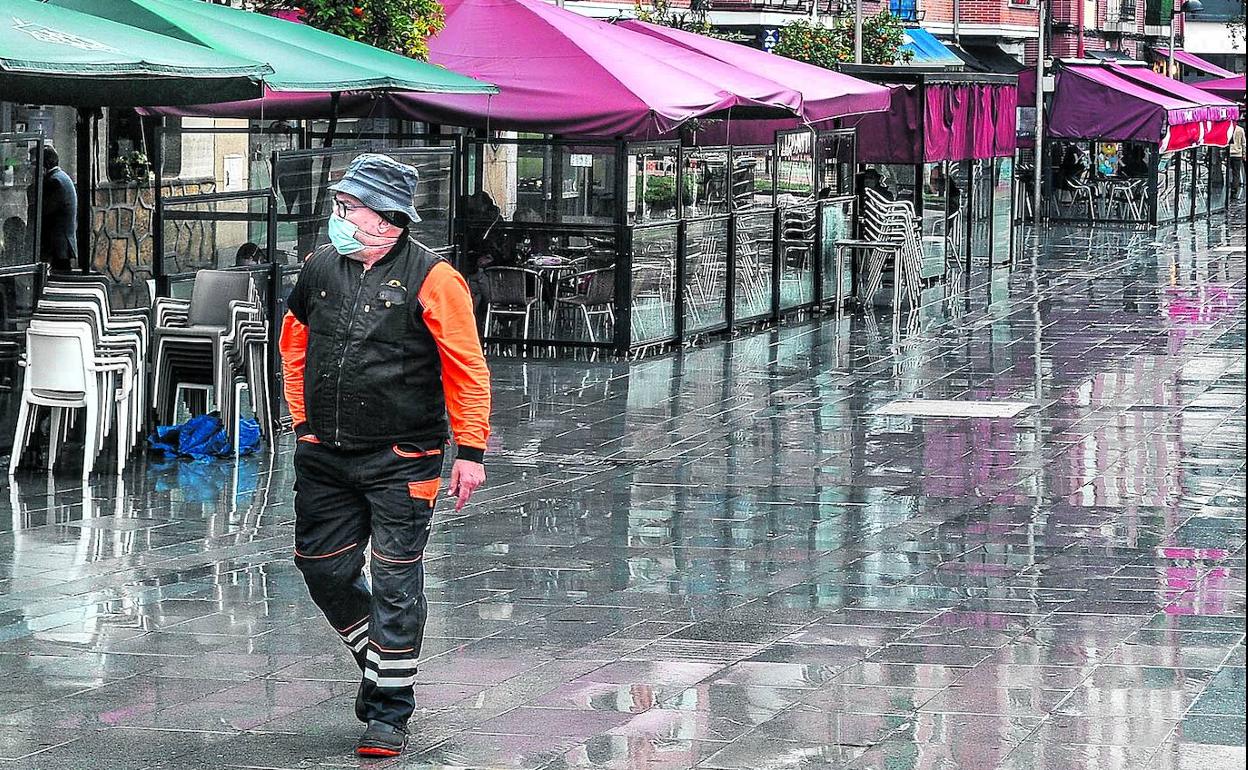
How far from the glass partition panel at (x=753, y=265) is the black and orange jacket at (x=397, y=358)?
42.9ft

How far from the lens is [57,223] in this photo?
1404 cm

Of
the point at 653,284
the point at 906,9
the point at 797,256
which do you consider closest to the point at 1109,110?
the point at 906,9

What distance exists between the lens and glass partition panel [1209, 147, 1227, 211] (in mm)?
42894

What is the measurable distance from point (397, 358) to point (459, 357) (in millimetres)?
184

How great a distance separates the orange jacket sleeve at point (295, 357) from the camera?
640cm

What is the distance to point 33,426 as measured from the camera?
446 inches

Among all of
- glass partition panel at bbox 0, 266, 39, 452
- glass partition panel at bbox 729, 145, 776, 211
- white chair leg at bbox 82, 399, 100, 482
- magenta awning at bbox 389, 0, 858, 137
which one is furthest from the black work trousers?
glass partition panel at bbox 729, 145, 776, 211

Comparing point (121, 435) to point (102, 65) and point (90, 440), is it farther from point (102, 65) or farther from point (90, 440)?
point (102, 65)

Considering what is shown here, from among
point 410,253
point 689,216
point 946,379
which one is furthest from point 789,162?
point 410,253

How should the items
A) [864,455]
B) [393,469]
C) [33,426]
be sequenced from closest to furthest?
[393,469]
[33,426]
[864,455]

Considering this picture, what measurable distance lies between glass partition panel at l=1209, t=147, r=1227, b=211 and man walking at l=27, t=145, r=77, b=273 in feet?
104

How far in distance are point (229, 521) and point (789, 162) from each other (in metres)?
11.2

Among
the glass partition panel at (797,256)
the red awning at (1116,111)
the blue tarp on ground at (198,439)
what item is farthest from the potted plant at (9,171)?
the red awning at (1116,111)

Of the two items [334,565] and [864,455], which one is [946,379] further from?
[334,565]
